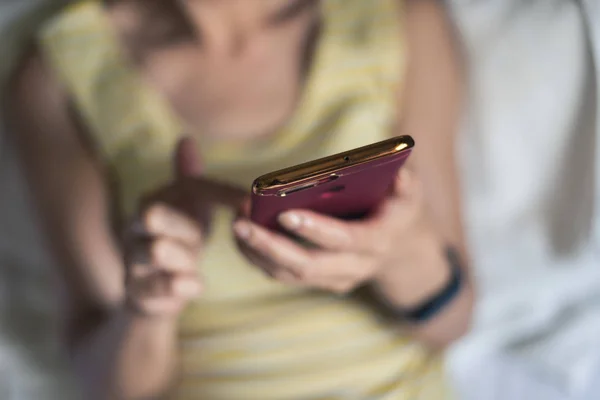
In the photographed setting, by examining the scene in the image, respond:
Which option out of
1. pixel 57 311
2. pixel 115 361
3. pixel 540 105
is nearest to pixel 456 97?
pixel 540 105

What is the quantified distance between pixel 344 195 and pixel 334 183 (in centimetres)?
3

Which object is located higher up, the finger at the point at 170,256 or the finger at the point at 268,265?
the finger at the point at 268,265

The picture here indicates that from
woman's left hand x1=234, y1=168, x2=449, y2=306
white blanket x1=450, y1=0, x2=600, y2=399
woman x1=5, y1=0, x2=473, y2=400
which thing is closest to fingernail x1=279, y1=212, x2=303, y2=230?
woman's left hand x1=234, y1=168, x2=449, y2=306

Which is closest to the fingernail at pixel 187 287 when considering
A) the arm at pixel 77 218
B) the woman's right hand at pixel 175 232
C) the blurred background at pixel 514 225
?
the woman's right hand at pixel 175 232

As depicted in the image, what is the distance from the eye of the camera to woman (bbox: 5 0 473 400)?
423 mm

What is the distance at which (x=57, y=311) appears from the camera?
0.60m

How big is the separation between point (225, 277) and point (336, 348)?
0.10m

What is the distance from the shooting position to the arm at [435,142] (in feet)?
1.36

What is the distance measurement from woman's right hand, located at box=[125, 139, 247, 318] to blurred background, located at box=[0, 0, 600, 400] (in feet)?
0.77

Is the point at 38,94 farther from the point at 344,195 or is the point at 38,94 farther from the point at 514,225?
the point at 514,225

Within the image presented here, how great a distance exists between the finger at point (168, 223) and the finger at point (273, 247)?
0.05 meters

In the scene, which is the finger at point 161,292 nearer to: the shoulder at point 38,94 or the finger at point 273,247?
the finger at point 273,247

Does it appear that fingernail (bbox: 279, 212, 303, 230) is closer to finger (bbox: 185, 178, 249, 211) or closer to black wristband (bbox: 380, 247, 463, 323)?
finger (bbox: 185, 178, 249, 211)

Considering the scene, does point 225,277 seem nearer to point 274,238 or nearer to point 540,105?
point 274,238
